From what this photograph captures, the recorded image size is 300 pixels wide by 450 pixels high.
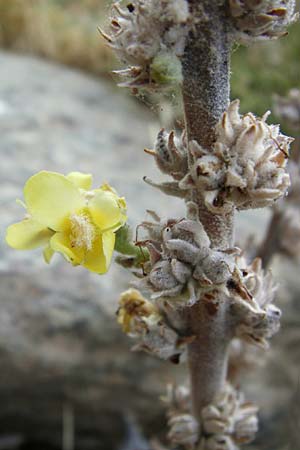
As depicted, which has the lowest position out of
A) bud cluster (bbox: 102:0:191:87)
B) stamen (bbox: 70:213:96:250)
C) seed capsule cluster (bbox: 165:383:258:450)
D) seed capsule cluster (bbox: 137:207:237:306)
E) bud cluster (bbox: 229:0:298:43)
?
seed capsule cluster (bbox: 165:383:258:450)

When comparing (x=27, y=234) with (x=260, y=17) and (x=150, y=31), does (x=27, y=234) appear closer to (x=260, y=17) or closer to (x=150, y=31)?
(x=150, y=31)

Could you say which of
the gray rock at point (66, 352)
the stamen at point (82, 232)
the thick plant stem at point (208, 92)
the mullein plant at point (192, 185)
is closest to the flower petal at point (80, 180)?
the mullein plant at point (192, 185)

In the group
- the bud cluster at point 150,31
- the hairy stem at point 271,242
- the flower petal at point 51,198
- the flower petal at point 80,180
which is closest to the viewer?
the bud cluster at point 150,31

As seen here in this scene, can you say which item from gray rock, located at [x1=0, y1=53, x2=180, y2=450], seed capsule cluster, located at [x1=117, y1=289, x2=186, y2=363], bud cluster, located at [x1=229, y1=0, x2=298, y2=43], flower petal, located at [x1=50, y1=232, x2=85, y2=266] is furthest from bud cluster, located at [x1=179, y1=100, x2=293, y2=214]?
gray rock, located at [x1=0, y1=53, x2=180, y2=450]

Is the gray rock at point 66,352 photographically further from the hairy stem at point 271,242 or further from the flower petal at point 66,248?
the flower petal at point 66,248

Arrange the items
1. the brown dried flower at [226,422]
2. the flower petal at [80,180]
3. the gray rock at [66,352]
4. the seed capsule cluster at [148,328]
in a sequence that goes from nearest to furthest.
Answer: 1. the flower petal at [80,180]
2. the seed capsule cluster at [148,328]
3. the brown dried flower at [226,422]
4. the gray rock at [66,352]

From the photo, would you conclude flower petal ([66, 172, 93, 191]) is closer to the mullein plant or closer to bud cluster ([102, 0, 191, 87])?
the mullein plant

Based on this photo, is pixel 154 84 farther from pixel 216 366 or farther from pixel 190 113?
pixel 216 366
